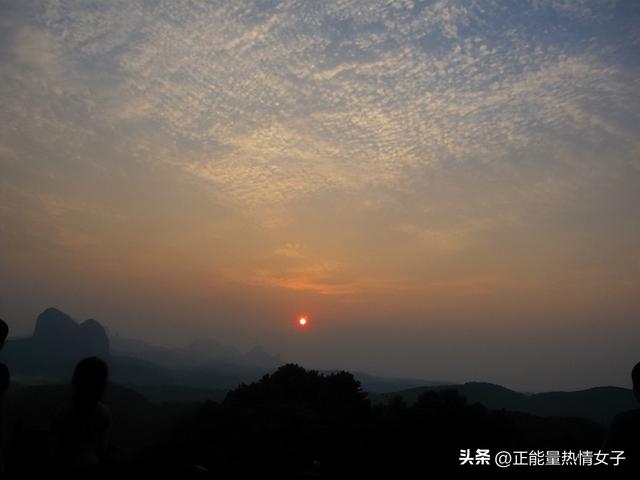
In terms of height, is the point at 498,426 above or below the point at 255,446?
above

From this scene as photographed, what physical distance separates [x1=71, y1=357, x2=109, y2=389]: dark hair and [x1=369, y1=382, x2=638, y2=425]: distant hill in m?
109

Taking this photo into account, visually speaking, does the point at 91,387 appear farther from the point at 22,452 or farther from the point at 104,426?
the point at 22,452

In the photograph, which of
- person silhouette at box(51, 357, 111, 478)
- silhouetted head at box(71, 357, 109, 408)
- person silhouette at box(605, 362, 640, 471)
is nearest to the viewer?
person silhouette at box(51, 357, 111, 478)

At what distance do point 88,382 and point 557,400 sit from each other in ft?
522

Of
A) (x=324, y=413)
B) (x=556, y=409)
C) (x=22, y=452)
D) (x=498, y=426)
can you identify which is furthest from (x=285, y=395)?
(x=556, y=409)

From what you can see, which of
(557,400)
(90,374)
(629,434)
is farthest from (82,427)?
(557,400)

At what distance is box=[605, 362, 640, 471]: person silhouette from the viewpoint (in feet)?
21.1

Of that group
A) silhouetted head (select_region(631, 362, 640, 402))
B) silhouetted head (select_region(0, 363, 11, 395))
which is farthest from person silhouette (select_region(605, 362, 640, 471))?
silhouetted head (select_region(0, 363, 11, 395))

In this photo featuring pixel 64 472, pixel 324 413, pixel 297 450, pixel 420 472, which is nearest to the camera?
pixel 64 472

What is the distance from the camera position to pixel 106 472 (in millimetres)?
5969

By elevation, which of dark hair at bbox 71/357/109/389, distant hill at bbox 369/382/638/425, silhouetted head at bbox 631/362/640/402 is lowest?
distant hill at bbox 369/382/638/425

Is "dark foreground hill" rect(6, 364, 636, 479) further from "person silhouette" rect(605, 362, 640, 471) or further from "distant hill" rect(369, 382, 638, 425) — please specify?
→ "distant hill" rect(369, 382, 638, 425)

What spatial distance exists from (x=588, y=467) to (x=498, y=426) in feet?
95.4

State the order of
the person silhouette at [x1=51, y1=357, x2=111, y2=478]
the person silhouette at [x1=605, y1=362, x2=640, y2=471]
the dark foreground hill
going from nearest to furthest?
1. the person silhouette at [x1=51, y1=357, x2=111, y2=478]
2. the person silhouette at [x1=605, y1=362, x2=640, y2=471]
3. the dark foreground hill
